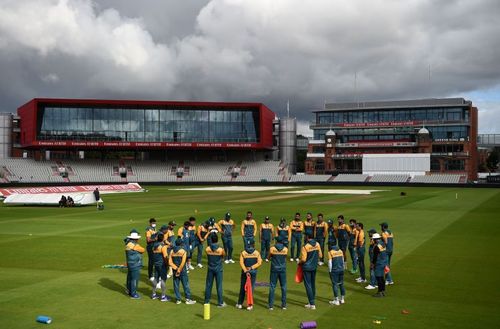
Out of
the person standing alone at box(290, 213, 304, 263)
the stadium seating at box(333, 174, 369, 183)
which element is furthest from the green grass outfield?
the stadium seating at box(333, 174, 369, 183)

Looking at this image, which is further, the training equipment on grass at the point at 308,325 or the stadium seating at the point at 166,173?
the stadium seating at the point at 166,173

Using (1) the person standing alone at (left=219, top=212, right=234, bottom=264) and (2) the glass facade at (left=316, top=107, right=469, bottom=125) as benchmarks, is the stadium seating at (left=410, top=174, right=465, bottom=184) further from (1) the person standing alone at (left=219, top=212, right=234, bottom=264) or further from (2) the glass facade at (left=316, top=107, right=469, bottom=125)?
(1) the person standing alone at (left=219, top=212, right=234, bottom=264)

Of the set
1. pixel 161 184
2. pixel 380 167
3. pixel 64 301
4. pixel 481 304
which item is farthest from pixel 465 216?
pixel 380 167

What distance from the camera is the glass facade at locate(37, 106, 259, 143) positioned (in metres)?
95.8

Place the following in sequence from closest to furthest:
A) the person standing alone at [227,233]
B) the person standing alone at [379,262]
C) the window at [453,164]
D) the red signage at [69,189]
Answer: the person standing alone at [379,262] < the person standing alone at [227,233] < the red signage at [69,189] < the window at [453,164]

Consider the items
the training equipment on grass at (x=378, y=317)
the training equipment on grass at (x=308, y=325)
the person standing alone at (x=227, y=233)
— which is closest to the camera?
the training equipment on grass at (x=308, y=325)

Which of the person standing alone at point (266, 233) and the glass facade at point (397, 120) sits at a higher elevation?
the glass facade at point (397, 120)

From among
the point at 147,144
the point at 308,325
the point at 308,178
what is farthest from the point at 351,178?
the point at 308,325

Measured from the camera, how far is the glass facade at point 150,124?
9581 centimetres

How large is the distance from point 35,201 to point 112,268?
30943 mm

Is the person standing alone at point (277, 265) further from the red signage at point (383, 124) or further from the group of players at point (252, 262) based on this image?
the red signage at point (383, 124)

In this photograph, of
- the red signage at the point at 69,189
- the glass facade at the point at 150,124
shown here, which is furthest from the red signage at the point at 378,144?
the red signage at the point at 69,189

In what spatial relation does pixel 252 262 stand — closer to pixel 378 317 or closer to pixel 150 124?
pixel 378 317

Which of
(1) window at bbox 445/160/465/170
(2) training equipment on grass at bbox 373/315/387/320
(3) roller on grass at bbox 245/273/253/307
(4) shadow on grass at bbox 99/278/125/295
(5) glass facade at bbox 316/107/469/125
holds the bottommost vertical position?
(4) shadow on grass at bbox 99/278/125/295
